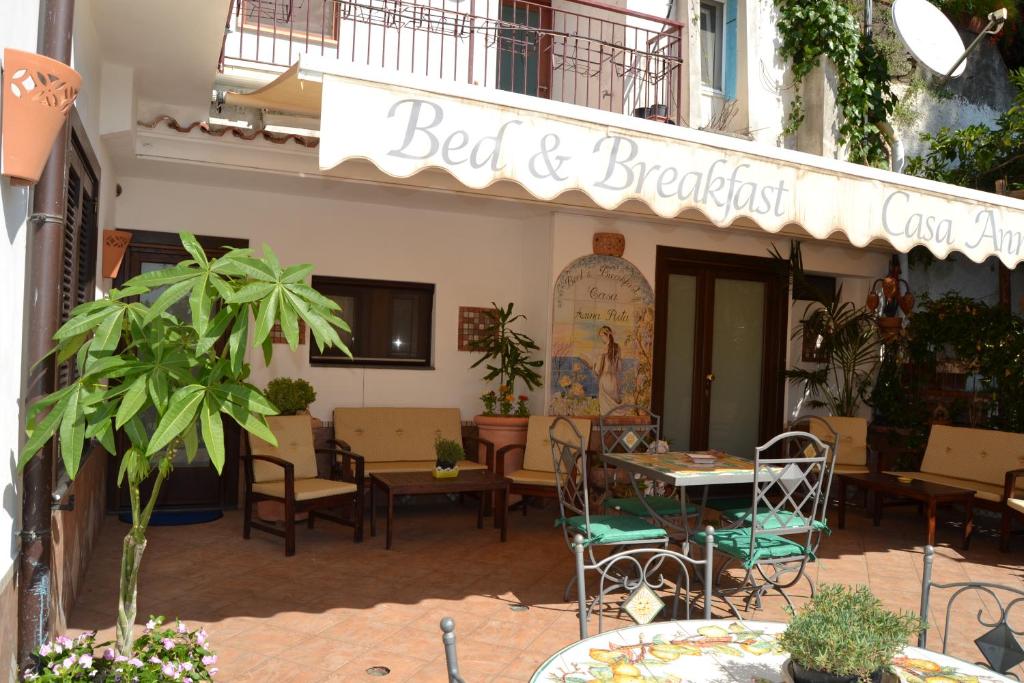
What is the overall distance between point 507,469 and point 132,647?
548cm

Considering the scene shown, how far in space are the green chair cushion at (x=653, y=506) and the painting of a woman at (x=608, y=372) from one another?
285 cm

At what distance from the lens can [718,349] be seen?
10.0m

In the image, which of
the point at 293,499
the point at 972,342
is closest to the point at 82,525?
the point at 293,499

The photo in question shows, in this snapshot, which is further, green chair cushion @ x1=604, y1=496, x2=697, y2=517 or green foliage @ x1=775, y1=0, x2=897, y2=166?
green foliage @ x1=775, y1=0, x2=897, y2=166

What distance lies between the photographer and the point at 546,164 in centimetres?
430

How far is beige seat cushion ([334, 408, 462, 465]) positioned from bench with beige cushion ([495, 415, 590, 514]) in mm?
660

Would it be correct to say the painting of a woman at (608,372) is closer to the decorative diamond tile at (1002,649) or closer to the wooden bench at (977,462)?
the wooden bench at (977,462)

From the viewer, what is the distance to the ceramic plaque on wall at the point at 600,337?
8875 millimetres

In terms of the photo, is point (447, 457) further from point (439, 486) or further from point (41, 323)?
point (41, 323)

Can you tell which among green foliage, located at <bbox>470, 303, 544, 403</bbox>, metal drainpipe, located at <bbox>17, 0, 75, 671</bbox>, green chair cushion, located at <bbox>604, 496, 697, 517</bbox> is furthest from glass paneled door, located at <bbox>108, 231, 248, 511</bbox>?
metal drainpipe, located at <bbox>17, 0, 75, 671</bbox>

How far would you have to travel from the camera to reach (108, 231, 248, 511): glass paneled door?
7.50 meters

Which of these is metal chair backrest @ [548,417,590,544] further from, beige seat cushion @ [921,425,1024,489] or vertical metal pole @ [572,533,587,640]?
beige seat cushion @ [921,425,1024,489]

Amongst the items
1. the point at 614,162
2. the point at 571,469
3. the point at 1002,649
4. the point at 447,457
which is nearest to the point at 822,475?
the point at 571,469

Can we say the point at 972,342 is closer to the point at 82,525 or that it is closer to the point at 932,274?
the point at 932,274
